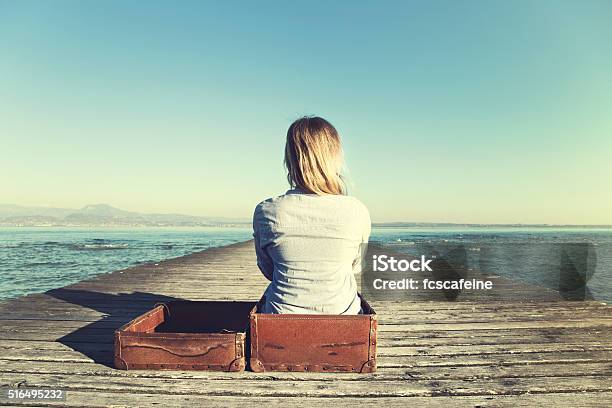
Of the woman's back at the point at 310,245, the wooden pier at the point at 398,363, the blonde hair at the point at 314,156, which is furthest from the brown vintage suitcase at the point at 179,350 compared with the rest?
the blonde hair at the point at 314,156

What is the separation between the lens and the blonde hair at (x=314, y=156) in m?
2.56

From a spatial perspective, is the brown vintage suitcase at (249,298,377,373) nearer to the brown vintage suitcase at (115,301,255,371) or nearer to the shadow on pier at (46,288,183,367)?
the brown vintage suitcase at (115,301,255,371)

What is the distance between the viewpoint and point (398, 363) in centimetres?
287

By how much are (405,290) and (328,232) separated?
4.41m

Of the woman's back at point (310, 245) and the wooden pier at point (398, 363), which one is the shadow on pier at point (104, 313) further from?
the woman's back at point (310, 245)

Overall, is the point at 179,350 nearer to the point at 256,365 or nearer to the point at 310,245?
the point at 256,365

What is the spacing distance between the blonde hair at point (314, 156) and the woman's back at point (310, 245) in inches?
3.4

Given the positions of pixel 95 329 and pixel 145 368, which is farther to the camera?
pixel 95 329

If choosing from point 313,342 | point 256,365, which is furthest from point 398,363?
point 256,365

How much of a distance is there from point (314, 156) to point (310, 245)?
1.85 ft

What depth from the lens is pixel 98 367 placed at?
271cm

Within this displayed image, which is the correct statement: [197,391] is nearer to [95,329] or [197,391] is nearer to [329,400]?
[329,400]

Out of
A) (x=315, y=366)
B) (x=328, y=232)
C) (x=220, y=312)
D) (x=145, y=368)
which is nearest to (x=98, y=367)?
(x=145, y=368)

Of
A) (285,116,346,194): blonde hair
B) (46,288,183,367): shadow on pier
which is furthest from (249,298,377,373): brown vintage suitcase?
(46,288,183,367): shadow on pier
